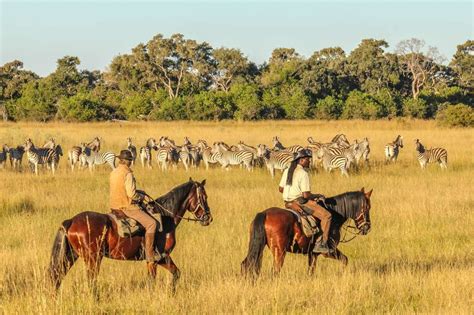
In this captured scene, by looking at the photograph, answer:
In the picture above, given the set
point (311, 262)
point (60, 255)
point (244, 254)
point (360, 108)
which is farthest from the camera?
point (360, 108)

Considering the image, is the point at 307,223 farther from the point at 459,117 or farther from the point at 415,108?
the point at 415,108

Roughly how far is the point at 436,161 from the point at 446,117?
2486 centimetres

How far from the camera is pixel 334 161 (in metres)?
25.9

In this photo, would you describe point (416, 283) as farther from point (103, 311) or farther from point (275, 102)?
point (275, 102)

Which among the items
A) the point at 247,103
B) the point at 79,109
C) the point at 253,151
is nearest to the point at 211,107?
the point at 247,103

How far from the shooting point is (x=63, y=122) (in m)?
59.6

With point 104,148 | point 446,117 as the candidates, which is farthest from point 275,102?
point 104,148

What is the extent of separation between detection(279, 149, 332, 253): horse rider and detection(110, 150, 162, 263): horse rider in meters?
2.01

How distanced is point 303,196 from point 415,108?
58.0m

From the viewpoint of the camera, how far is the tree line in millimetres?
62719

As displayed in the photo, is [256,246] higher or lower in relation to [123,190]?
lower

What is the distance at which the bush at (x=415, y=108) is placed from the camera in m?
65.2

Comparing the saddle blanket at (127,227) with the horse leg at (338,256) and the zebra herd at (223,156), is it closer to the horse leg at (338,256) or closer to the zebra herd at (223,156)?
the horse leg at (338,256)

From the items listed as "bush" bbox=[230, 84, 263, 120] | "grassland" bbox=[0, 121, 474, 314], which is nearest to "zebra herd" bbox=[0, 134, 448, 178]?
"grassland" bbox=[0, 121, 474, 314]
